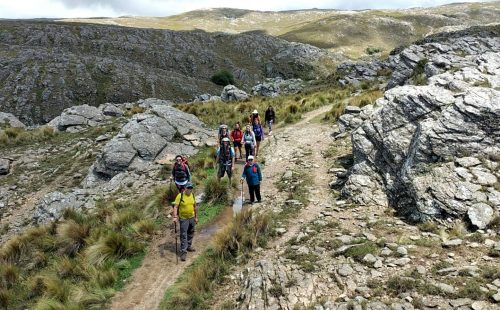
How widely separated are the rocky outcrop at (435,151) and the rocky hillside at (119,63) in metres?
51.2

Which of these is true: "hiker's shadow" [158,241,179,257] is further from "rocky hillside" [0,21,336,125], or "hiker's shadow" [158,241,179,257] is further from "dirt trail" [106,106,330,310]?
"rocky hillside" [0,21,336,125]

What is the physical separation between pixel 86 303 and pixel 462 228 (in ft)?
33.7

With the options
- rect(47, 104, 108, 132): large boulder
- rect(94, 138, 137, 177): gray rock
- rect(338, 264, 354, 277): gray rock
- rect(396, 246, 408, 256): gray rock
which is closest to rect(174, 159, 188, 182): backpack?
rect(338, 264, 354, 277): gray rock

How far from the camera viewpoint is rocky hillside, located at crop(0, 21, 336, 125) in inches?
2249

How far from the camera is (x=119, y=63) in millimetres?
67250

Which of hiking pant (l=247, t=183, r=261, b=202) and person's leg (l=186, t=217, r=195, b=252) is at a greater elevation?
hiking pant (l=247, t=183, r=261, b=202)

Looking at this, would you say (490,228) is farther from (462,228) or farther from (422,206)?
(422,206)

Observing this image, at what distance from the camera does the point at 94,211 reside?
17.5 m

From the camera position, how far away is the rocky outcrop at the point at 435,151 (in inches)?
429

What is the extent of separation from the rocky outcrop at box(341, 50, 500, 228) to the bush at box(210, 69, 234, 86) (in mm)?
60109

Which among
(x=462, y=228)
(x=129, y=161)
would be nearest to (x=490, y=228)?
(x=462, y=228)

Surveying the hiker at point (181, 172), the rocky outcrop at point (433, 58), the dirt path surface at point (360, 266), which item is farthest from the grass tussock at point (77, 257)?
the rocky outcrop at point (433, 58)

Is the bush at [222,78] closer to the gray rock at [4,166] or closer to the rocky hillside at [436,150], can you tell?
the gray rock at [4,166]

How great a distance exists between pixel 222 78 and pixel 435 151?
64422 millimetres
